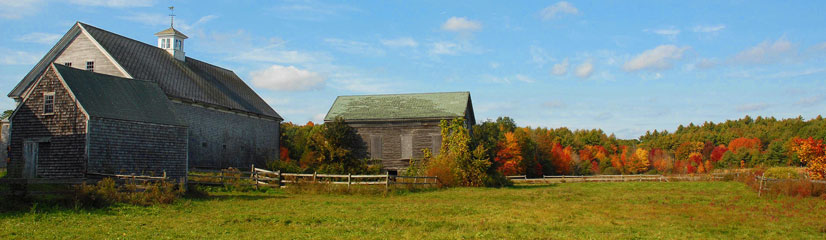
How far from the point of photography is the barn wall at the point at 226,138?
36125mm

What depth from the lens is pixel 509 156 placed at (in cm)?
6569

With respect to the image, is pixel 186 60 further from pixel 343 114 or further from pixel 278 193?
pixel 278 193

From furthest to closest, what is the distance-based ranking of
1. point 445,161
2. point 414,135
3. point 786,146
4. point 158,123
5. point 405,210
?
point 786,146 → point 414,135 → point 445,161 → point 158,123 → point 405,210

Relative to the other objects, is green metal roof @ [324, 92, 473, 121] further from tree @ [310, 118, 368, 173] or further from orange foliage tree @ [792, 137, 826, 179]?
orange foliage tree @ [792, 137, 826, 179]

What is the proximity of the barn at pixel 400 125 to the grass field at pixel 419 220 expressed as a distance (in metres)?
19.2

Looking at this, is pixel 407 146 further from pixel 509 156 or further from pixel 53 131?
pixel 509 156

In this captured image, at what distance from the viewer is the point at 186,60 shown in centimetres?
4341

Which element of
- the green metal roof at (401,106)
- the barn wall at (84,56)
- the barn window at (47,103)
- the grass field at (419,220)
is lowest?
the grass field at (419,220)

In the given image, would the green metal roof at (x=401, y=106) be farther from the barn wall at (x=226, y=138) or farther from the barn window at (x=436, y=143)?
the barn wall at (x=226, y=138)

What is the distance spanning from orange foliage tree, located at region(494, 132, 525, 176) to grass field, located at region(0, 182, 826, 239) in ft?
131

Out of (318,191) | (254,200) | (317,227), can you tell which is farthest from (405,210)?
(318,191)

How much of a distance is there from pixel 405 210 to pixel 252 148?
25.7 meters

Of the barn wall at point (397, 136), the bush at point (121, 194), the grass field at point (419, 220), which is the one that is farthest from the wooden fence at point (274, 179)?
the barn wall at point (397, 136)

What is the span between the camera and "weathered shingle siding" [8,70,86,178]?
83.4 ft
